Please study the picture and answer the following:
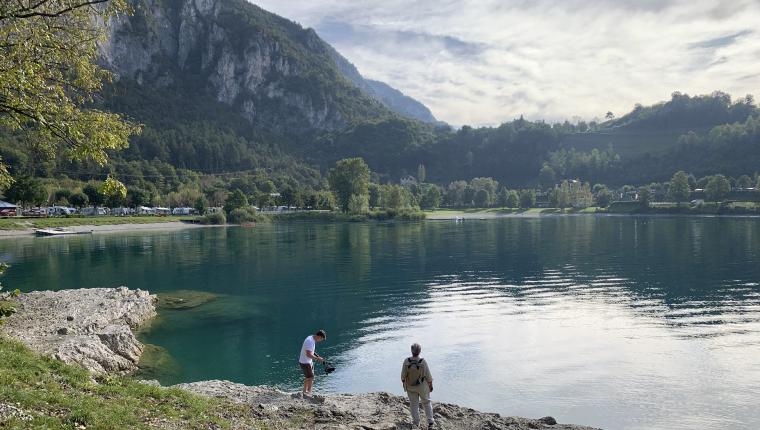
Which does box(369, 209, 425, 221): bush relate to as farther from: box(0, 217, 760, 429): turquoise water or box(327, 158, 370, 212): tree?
box(0, 217, 760, 429): turquoise water

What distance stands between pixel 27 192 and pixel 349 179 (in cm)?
9912

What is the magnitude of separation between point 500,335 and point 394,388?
11.6m

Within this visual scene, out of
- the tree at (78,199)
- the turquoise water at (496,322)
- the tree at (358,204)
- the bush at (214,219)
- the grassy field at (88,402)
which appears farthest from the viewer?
the tree at (358,204)

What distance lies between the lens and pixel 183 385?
22656mm

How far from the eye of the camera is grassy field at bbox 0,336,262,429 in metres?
12.2

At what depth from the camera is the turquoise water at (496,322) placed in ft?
82.5

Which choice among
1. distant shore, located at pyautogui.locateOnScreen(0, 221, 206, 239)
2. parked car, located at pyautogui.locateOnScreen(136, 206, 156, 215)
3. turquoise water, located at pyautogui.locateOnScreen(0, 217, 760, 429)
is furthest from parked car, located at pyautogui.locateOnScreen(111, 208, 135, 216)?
turquoise water, located at pyautogui.locateOnScreen(0, 217, 760, 429)

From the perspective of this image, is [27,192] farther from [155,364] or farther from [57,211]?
[155,364]

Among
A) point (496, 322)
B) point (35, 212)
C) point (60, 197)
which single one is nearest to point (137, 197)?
point (60, 197)

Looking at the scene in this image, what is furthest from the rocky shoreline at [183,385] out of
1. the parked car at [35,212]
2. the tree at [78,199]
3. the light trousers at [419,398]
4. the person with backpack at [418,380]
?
the tree at [78,199]

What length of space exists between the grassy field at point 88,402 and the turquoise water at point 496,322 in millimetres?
10615

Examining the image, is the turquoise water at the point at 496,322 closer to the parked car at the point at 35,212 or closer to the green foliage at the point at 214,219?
the parked car at the point at 35,212

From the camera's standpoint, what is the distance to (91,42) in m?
14.7

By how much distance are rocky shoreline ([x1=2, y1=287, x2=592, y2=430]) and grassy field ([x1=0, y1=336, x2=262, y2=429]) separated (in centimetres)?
207
